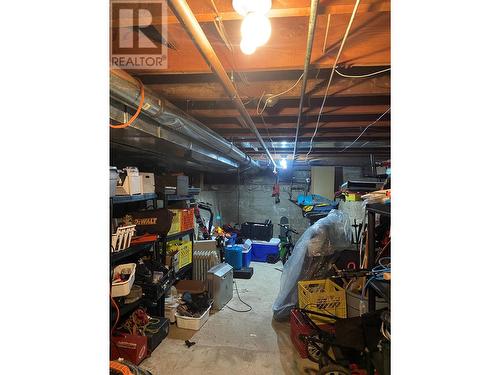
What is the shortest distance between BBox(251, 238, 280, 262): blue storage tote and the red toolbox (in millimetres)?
3897

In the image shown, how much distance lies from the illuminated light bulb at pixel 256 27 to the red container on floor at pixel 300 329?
2495mm

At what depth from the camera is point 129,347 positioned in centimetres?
229

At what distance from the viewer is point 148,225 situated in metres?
2.98

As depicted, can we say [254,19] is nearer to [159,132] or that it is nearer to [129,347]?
[159,132]

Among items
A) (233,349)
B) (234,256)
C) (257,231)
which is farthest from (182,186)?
(257,231)

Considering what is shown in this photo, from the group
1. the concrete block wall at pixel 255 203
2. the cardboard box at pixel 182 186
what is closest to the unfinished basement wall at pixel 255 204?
the concrete block wall at pixel 255 203

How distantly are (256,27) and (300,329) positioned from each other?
261cm

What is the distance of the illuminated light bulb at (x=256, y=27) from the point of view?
0.87 metres

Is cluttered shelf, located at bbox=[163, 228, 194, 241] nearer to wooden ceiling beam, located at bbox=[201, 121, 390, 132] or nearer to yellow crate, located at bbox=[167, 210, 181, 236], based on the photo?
yellow crate, located at bbox=[167, 210, 181, 236]

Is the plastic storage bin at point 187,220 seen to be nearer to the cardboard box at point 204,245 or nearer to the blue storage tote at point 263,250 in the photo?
the cardboard box at point 204,245
